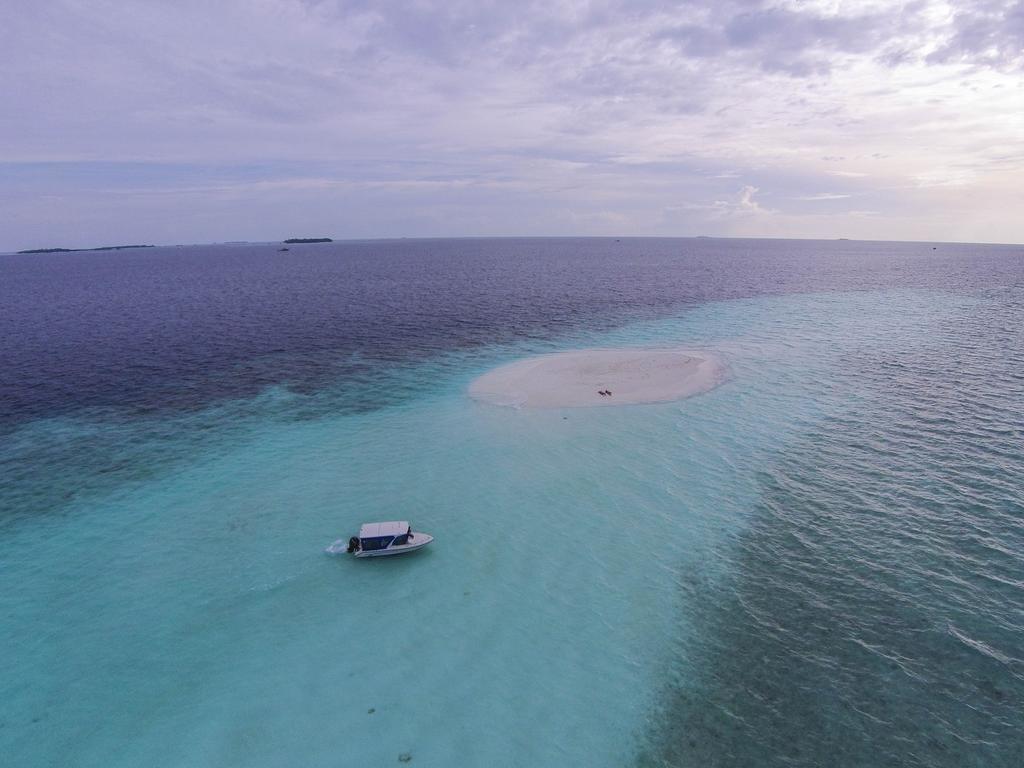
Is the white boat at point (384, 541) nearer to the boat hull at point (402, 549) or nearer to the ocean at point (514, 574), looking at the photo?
the boat hull at point (402, 549)

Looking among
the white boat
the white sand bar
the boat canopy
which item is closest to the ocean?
the white boat

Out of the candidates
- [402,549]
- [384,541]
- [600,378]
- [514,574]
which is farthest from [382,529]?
[600,378]

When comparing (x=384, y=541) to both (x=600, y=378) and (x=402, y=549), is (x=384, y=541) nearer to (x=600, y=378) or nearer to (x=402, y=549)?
(x=402, y=549)

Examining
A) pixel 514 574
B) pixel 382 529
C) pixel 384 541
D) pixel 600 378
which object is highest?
pixel 600 378

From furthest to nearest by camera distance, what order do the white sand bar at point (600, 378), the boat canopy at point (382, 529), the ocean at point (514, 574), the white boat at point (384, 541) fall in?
the white sand bar at point (600, 378), the boat canopy at point (382, 529), the white boat at point (384, 541), the ocean at point (514, 574)

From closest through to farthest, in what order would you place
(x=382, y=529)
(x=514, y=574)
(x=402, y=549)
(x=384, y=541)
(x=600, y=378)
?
1. (x=514, y=574)
2. (x=384, y=541)
3. (x=402, y=549)
4. (x=382, y=529)
5. (x=600, y=378)

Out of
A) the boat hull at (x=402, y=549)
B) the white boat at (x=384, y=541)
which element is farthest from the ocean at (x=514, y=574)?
the white boat at (x=384, y=541)
